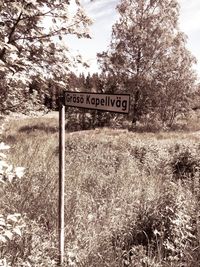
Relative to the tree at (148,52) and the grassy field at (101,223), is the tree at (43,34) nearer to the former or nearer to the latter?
the grassy field at (101,223)

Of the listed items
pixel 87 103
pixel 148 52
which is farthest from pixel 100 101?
pixel 148 52

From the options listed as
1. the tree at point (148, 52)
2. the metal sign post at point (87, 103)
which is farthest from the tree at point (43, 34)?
the tree at point (148, 52)

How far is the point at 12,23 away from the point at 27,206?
7.43ft

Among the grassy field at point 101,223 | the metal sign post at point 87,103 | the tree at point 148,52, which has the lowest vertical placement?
the grassy field at point 101,223

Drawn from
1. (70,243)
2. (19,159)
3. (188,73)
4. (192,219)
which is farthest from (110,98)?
(188,73)

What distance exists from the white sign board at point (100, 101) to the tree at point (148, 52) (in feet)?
63.0

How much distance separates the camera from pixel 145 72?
22.6 m

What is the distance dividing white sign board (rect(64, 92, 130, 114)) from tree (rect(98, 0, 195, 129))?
1921 centimetres

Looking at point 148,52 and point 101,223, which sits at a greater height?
point 148,52

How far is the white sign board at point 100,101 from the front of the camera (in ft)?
8.86

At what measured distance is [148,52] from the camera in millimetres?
21969

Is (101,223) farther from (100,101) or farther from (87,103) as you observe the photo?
(100,101)

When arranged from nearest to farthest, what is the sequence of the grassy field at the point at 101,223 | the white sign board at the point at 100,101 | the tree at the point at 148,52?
1. the white sign board at the point at 100,101
2. the grassy field at the point at 101,223
3. the tree at the point at 148,52

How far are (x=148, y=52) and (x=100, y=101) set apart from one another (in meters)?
19.9
